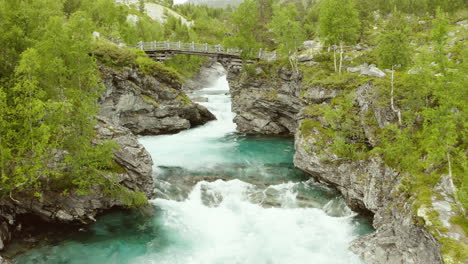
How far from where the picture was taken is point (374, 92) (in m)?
22.0

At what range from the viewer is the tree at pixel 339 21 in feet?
110

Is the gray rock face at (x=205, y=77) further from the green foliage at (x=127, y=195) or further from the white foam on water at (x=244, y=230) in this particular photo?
the green foliage at (x=127, y=195)

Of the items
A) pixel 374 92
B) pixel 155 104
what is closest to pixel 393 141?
pixel 374 92

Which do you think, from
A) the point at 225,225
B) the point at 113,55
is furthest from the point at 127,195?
the point at 113,55

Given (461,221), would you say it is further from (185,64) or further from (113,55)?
(185,64)

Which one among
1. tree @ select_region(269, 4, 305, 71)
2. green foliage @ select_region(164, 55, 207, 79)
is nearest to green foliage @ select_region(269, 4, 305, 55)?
tree @ select_region(269, 4, 305, 71)

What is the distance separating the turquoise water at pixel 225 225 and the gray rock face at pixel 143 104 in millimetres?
10742

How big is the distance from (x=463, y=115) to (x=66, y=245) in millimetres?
20700

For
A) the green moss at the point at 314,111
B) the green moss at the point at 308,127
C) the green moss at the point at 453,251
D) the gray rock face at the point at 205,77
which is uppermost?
the gray rock face at the point at 205,77

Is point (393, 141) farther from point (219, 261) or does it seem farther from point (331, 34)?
point (331, 34)

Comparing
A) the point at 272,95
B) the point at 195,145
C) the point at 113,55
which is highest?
the point at 113,55

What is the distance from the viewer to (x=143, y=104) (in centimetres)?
3722

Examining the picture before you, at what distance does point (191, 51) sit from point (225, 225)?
32.9 meters

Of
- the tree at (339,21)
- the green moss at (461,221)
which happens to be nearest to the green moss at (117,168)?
the green moss at (461,221)
